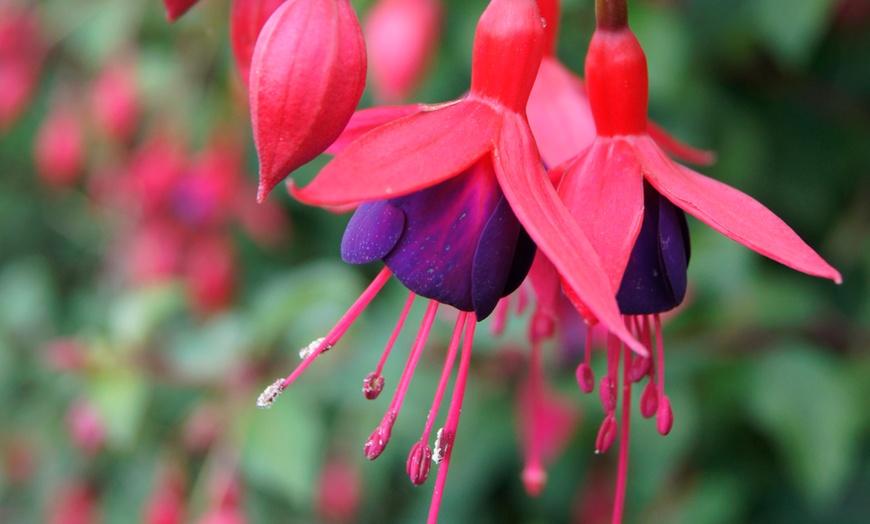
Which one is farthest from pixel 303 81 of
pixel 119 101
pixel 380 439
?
pixel 119 101

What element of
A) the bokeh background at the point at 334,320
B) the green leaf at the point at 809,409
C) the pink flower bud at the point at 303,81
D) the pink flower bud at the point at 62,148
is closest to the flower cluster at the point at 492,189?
the pink flower bud at the point at 303,81

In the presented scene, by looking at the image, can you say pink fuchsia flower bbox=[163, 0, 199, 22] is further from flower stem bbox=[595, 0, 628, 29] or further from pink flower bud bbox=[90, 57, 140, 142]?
pink flower bud bbox=[90, 57, 140, 142]

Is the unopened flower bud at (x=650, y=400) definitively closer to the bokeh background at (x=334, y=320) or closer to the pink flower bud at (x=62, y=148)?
the bokeh background at (x=334, y=320)

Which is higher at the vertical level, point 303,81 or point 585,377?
point 303,81

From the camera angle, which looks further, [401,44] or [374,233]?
[401,44]

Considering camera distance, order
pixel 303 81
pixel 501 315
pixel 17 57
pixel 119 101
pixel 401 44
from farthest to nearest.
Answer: pixel 17 57, pixel 119 101, pixel 401 44, pixel 501 315, pixel 303 81

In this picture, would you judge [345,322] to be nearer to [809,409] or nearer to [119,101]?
[809,409]

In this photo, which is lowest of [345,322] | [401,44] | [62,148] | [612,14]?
[62,148]
